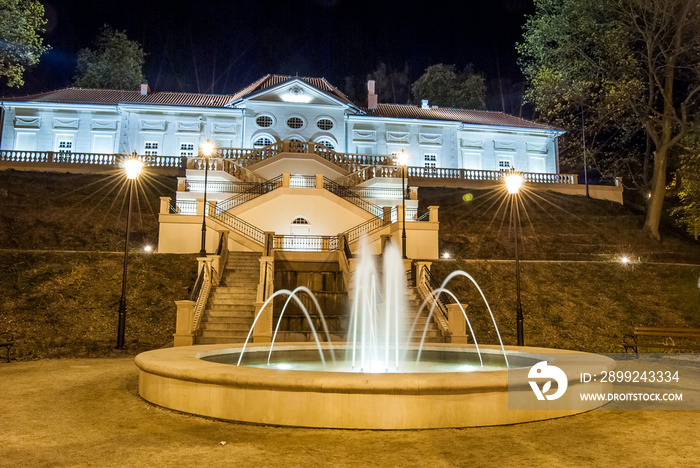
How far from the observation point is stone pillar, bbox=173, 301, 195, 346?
14750 mm

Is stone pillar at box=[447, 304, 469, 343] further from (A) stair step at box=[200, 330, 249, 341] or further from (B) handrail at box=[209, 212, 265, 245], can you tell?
(B) handrail at box=[209, 212, 265, 245]

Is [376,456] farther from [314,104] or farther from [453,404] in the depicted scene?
[314,104]

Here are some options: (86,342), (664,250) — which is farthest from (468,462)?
(664,250)

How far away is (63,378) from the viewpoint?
1036cm

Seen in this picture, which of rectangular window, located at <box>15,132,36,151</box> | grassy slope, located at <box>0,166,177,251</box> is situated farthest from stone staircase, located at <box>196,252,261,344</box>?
rectangular window, located at <box>15,132,36,151</box>

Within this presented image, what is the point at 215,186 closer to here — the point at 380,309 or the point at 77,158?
the point at 77,158

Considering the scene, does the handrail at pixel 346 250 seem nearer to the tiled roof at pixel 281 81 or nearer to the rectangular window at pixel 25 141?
the tiled roof at pixel 281 81

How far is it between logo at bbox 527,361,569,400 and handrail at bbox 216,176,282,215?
68.1ft

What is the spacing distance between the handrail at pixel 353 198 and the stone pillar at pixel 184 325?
14.3m

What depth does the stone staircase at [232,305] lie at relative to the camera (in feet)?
51.5

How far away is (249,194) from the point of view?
92.0ft

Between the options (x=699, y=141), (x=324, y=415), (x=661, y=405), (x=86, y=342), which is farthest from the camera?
(x=699, y=141)

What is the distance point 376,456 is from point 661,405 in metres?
5.28

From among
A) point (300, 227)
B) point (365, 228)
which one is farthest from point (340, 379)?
point (300, 227)
